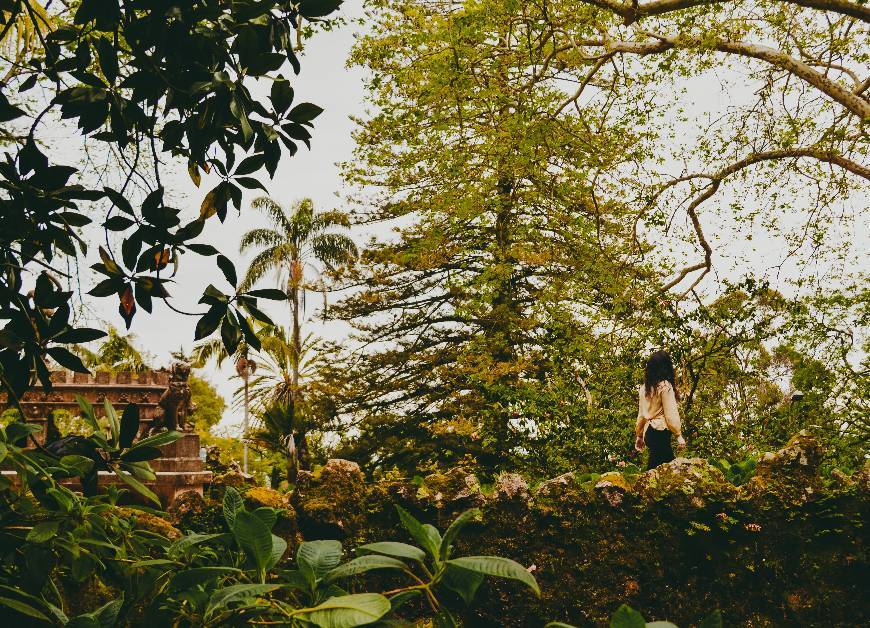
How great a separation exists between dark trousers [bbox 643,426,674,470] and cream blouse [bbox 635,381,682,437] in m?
0.07

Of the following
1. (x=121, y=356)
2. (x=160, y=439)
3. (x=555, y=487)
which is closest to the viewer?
(x=160, y=439)

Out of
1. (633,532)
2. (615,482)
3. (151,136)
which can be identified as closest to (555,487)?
(615,482)

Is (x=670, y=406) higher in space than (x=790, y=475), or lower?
higher

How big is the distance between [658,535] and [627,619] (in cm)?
483

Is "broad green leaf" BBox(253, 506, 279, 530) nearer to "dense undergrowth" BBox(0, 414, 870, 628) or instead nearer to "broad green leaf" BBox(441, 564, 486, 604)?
"broad green leaf" BBox(441, 564, 486, 604)

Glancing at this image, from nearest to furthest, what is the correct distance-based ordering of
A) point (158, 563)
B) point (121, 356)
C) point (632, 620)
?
point (632, 620)
point (158, 563)
point (121, 356)

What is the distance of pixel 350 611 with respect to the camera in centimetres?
76

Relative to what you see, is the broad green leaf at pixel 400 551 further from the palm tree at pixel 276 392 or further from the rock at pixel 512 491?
the palm tree at pixel 276 392

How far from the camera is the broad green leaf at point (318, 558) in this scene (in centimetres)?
91

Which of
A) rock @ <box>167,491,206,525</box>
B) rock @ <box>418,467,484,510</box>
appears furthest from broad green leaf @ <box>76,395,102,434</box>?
rock @ <box>167,491,206,525</box>

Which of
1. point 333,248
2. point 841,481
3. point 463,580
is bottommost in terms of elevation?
point 841,481

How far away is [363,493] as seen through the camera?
17.1 ft

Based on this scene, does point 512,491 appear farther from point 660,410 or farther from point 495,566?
point 495,566

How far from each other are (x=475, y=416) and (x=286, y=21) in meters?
14.4
